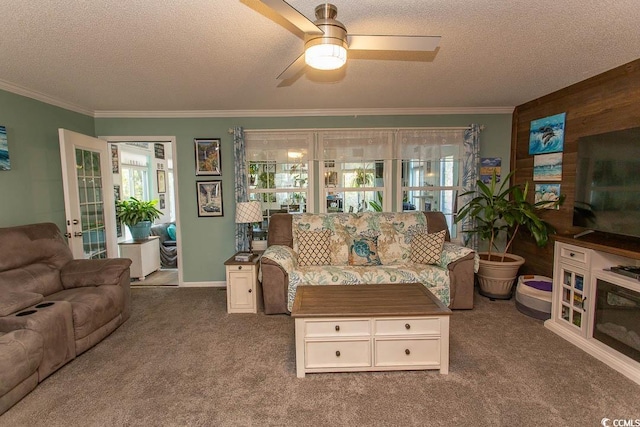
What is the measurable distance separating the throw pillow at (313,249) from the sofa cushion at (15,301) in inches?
91.5

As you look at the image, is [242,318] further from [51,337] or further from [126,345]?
[51,337]

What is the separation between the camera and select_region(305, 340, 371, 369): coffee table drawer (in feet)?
7.37

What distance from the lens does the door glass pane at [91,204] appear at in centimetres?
366

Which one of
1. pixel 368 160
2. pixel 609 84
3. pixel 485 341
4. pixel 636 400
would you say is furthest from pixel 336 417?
pixel 609 84

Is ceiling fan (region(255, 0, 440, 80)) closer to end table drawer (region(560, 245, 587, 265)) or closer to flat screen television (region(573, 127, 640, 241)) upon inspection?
flat screen television (region(573, 127, 640, 241))

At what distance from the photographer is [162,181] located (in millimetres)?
7199

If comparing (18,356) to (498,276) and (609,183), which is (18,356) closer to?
(498,276)

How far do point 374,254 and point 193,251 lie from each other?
8.51 ft

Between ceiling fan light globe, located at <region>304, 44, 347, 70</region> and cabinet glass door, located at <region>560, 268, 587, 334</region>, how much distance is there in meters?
2.72

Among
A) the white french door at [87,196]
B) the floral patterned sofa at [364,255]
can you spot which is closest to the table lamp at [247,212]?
the floral patterned sofa at [364,255]

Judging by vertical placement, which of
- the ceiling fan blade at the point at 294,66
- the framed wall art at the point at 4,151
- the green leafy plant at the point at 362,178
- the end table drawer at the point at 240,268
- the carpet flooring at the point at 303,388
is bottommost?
the carpet flooring at the point at 303,388

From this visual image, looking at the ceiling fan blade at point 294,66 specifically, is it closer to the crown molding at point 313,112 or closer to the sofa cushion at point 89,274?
the crown molding at point 313,112

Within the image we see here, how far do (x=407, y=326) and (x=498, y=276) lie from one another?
2056mm

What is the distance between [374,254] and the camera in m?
3.66
